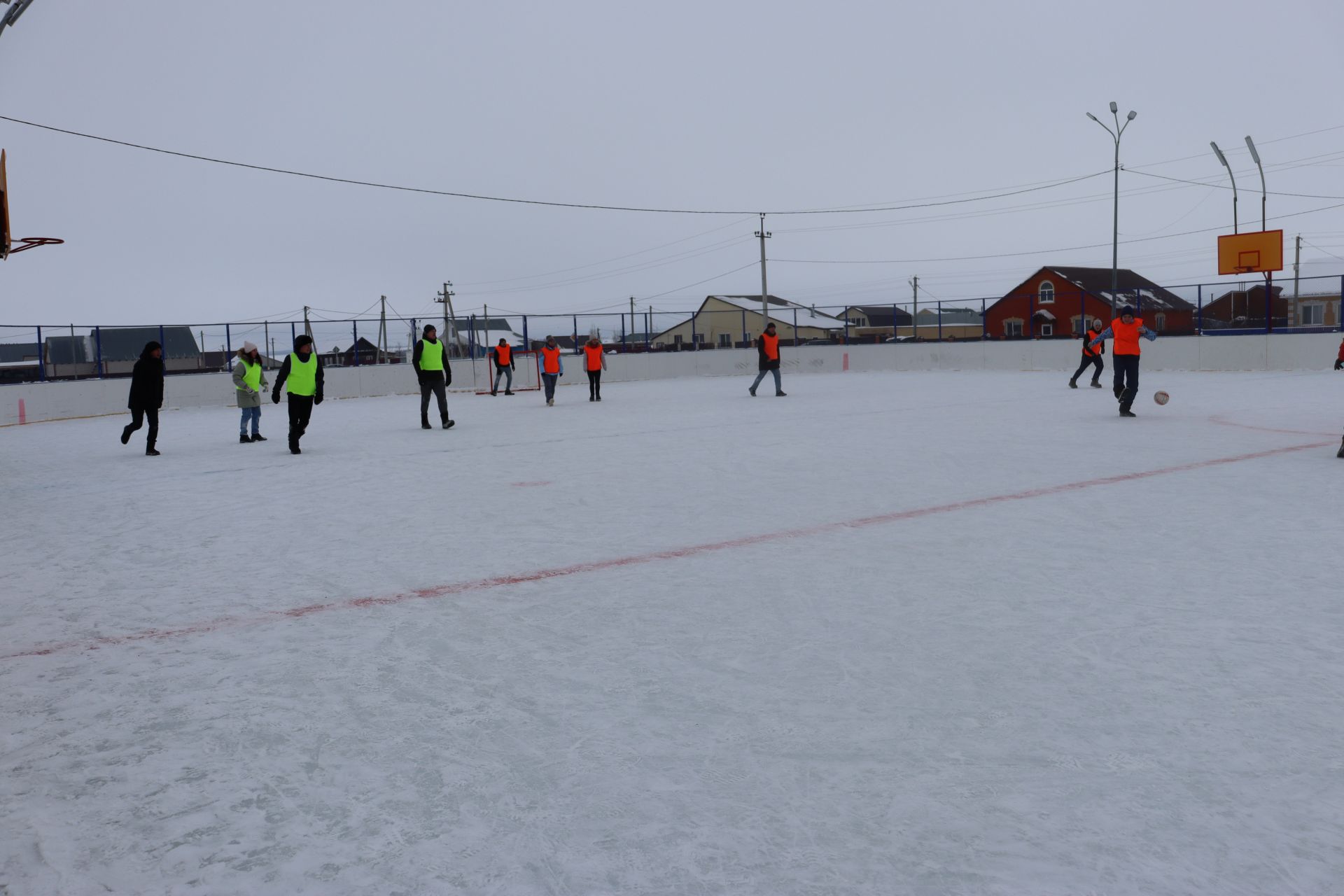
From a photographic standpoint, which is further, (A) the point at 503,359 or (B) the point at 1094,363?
(A) the point at 503,359

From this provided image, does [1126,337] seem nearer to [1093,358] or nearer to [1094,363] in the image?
[1093,358]

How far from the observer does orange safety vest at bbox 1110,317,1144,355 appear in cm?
1409

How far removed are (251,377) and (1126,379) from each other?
13.0 meters

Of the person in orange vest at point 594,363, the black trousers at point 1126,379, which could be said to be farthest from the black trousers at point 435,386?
the black trousers at point 1126,379

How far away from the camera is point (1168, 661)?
4270 millimetres

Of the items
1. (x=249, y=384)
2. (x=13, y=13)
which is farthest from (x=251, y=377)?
(x=13, y=13)

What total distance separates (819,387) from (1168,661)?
74.7 feet

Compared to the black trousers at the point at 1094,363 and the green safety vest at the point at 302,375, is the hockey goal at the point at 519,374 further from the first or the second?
the green safety vest at the point at 302,375

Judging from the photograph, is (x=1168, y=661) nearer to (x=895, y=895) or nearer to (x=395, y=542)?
(x=895, y=895)

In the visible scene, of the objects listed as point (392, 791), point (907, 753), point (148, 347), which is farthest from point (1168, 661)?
point (148, 347)

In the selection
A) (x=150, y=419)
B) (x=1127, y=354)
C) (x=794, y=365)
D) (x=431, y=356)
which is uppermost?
(x=431, y=356)

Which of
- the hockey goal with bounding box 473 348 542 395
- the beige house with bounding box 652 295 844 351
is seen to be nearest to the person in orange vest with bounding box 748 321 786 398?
the hockey goal with bounding box 473 348 542 395

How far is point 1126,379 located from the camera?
15.0m

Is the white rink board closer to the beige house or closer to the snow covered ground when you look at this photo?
the beige house
